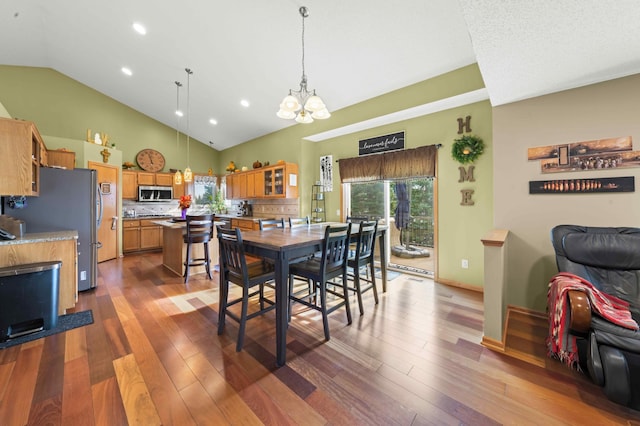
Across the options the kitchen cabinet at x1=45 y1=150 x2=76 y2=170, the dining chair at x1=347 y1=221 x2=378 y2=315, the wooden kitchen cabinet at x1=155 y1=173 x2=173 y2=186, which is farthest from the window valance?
the kitchen cabinet at x1=45 y1=150 x2=76 y2=170

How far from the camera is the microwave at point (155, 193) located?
6.23 metres

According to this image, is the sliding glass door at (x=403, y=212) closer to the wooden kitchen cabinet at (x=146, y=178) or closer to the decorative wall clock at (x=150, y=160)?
the wooden kitchen cabinet at (x=146, y=178)

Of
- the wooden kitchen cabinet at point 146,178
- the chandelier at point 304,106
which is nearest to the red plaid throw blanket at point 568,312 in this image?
the chandelier at point 304,106

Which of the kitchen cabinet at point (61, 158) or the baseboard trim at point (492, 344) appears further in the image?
the kitchen cabinet at point (61, 158)

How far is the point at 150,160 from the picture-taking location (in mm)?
6617

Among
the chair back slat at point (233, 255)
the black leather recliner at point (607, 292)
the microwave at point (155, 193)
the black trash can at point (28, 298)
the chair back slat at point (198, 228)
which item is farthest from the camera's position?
the microwave at point (155, 193)

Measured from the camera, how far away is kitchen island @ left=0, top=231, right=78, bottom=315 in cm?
238

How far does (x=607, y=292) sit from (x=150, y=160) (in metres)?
8.50

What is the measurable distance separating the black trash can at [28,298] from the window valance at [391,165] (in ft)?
13.5

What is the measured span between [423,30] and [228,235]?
9.74ft

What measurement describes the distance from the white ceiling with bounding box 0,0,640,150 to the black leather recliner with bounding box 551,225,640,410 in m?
1.49

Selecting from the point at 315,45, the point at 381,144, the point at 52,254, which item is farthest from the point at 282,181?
the point at 52,254

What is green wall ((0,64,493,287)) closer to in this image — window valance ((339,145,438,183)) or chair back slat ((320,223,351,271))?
window valance ((339,145,438,183))

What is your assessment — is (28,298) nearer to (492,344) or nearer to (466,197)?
(492,344)
